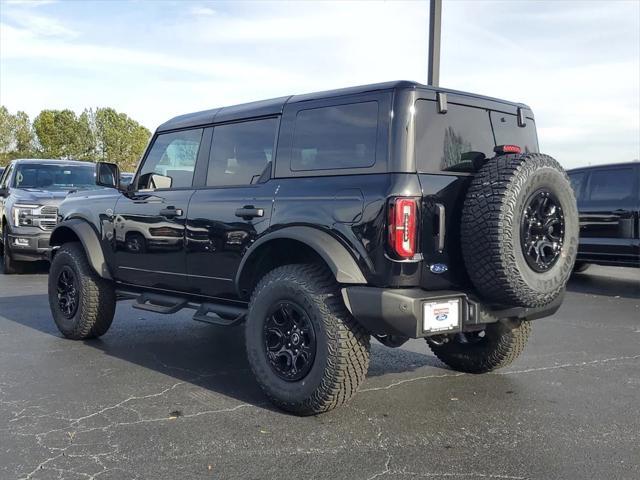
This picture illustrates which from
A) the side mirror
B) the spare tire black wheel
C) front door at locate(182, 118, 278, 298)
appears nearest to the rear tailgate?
the spare tire black wheel

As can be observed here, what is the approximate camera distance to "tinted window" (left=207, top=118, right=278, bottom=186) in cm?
477

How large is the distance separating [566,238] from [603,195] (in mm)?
6460

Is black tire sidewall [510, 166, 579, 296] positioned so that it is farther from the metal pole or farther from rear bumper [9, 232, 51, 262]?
rear bumper [9, 232, 51, 262]

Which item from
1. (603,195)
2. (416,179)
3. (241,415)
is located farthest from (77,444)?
(603,195)

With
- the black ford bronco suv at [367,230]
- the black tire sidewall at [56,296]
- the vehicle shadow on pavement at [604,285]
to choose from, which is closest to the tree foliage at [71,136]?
the vehicle shadow on pavement at [604,285]

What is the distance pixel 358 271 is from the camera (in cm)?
392

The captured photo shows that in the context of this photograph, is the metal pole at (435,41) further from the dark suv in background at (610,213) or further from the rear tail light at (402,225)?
the rear tail light at (402,225)

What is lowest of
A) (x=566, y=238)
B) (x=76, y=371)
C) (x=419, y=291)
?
(x=76, y=371)

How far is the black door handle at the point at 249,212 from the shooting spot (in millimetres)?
4496

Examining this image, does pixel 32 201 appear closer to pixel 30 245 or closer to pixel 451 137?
pixel 30 245

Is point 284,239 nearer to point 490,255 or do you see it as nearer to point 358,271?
point 358,271

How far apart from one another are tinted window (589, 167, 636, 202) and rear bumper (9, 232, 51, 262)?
8478 mm

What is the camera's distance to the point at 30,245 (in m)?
10.5

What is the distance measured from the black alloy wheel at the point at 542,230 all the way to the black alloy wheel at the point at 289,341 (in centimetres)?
139
